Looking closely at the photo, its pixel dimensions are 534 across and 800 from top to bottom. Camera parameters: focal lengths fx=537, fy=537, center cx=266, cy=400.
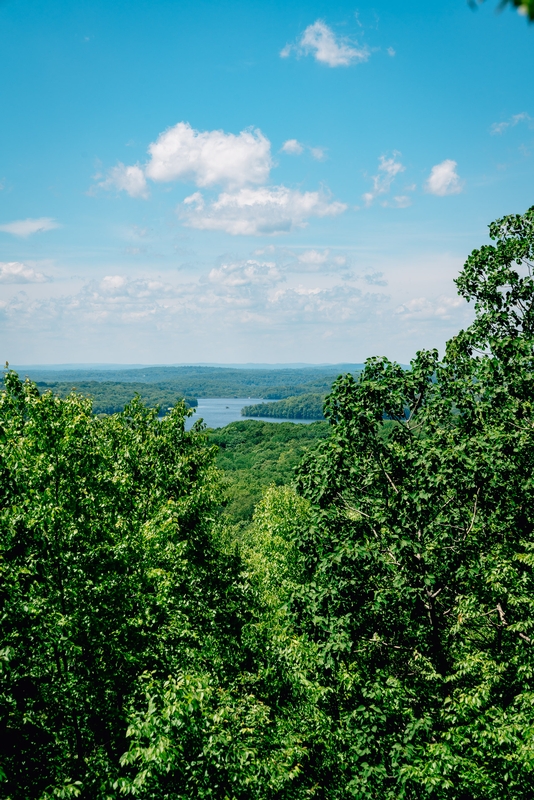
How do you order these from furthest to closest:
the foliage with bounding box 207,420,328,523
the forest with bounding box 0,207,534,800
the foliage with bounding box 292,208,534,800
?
the foliage with bounding box 207,420,328,523 → the foliage with bounding box 292,208,534,800 → the forest with bounding box 0,207,534,800

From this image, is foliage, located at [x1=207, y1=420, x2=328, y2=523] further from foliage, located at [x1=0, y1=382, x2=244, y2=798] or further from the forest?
foliage, located at [x1=0, y1=382, x2=244, y2=798]

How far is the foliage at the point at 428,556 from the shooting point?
35.1 feet

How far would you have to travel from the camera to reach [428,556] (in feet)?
38.5

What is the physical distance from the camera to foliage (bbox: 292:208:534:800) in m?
10.7

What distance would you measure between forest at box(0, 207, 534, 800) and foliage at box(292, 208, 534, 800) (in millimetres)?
59

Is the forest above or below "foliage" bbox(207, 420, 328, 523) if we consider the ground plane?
above

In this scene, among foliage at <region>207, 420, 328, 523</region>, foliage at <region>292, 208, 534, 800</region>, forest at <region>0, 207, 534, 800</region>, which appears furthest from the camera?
foliage at <region>207, 420, 328, 523</region>

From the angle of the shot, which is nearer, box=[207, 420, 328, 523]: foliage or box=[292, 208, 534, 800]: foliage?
box=[292, 208, 534, 800]: foliage

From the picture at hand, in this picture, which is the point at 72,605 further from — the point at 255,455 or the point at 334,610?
the point at 255,455

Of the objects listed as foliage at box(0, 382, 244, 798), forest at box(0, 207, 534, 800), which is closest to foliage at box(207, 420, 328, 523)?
forest at box(0, 207, 534, 800)

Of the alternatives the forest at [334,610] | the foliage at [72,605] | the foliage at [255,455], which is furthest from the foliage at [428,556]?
the foliage at [255,455]

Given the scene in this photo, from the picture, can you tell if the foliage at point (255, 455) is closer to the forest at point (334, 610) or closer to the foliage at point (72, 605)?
the forest at point (334, 610)

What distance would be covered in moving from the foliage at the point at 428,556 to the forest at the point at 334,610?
0.06m

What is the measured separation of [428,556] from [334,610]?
2376 millimetres
